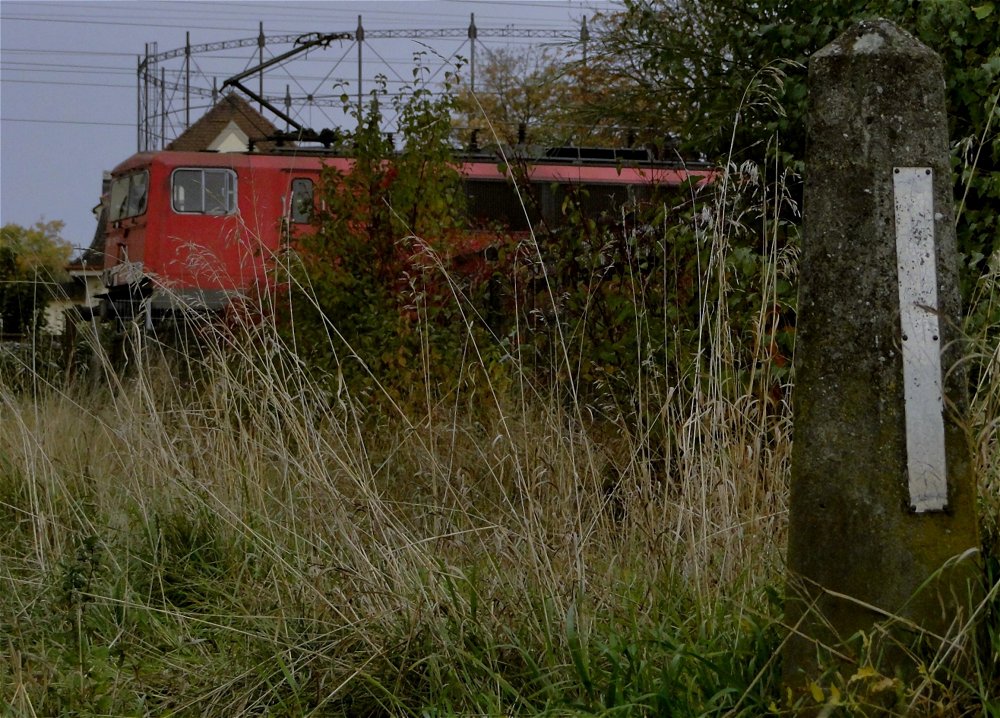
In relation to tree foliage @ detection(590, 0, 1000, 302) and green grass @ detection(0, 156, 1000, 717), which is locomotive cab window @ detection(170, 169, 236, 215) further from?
green grass @ detection(0, 156, 1000, 717)

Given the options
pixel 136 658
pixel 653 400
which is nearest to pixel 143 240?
pixel 653 400

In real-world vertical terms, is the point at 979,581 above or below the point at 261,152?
below

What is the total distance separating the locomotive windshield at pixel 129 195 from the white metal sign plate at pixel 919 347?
49.3ft

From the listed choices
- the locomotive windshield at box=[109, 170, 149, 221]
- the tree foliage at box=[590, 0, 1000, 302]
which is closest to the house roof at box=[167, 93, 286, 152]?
the locomotive windshield at box=[109, 170, 149, 221]

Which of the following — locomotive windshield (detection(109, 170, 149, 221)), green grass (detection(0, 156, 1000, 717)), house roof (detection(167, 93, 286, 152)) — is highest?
house roof (detection(167, 93, 286, 152))

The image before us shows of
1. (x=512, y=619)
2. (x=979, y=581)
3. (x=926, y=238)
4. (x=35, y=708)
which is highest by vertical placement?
(x=926, y=238)

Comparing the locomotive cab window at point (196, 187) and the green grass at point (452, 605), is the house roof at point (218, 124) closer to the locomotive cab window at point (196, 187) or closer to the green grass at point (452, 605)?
the locomotive cab window at point (196, 187)

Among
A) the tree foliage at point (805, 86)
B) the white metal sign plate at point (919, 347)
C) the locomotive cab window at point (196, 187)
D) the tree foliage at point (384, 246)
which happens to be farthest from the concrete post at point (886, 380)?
the locomotive cab window at point (196, 187)

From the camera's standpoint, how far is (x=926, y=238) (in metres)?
2.27

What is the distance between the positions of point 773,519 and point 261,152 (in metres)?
14.1

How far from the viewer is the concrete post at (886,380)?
225 centimetres

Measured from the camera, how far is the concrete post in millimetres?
2254

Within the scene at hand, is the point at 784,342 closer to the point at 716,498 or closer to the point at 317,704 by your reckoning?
the point at 716,498

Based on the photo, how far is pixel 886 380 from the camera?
226 centimetres
